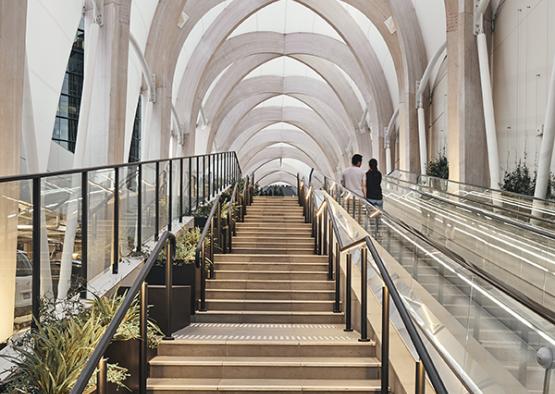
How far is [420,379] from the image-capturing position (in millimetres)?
3889

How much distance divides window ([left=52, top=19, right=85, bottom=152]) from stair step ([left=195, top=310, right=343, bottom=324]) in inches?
419

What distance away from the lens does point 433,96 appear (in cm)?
2261

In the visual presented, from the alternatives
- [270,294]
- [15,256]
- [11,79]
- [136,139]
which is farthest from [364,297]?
[136,139]

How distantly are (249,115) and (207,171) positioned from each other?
36.2 meters

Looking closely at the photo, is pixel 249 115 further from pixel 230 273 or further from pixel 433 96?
pixel 230 273

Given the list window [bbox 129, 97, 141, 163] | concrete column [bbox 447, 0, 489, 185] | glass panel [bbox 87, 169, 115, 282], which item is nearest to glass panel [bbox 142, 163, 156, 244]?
glass panel [bbox 87, 169, 115, 282]

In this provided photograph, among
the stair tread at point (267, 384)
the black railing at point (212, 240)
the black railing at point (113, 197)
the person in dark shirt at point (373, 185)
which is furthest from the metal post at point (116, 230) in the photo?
the person in dark shirt at point (373, 185)

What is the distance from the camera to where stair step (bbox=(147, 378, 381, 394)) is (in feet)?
17.7

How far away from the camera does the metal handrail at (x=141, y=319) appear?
10.6ft

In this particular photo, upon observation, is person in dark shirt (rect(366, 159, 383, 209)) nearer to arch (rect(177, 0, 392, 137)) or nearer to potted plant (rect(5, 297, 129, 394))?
potted plant (rect(5, 297, 129, 394))

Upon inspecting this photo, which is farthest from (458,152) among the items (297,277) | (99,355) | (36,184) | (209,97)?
(209,97)

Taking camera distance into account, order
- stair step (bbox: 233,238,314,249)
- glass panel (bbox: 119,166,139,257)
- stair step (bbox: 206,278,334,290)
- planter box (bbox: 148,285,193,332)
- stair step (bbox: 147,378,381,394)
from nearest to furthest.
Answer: stair step (bbox: 147,378,381,394) → planter box (bbox: 148,285,193,332) → glass panel (bbox: 119,166,139,257) → stair step (bbox: 206,278,334,290) → stair step (bbox: 233,238,314,249)

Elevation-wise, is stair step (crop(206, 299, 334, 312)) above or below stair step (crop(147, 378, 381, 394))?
above

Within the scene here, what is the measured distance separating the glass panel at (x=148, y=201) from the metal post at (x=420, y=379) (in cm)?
501
